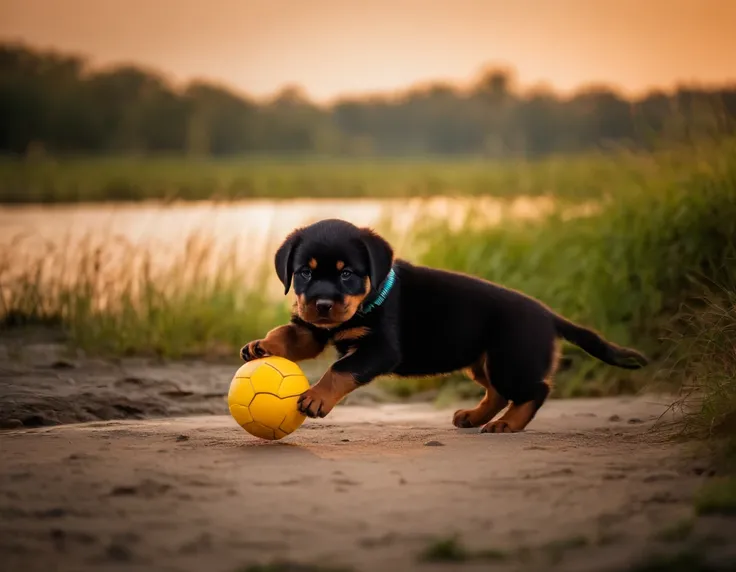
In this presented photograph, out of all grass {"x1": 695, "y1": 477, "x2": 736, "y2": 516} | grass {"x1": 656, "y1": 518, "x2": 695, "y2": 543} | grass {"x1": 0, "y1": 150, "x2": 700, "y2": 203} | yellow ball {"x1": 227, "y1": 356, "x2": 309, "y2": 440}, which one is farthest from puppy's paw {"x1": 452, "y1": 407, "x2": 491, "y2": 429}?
grass {"x1": 0, "y1": 150, "x2": 700, "y2": 203}

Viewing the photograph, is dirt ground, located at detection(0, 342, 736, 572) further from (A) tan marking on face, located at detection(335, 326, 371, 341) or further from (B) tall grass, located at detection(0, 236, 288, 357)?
(B) tall grass, located at detection(0, 236, 288, 357)

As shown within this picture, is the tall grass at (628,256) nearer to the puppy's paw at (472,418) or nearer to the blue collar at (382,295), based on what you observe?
the puppy's paw at (472,418)

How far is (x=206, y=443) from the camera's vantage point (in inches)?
214

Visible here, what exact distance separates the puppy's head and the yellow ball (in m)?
0.30

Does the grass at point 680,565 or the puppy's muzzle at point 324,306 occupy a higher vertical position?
the puppy's muzzle at point 324,306

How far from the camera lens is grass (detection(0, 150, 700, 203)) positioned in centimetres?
1559

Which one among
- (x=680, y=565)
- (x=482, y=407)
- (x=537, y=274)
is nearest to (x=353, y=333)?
(x=482, y=407)

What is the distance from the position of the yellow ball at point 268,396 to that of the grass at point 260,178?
8.08 meters

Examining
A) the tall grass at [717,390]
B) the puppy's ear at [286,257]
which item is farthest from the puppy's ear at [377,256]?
the tall grass at [717,390]

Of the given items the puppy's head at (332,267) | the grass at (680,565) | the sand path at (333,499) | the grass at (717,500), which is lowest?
the sand path at (333,499)

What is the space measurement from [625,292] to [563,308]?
22.0 inches

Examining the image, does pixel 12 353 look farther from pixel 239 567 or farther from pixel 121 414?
pixel 239 567

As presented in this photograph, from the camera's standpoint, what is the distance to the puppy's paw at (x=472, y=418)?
6.38m

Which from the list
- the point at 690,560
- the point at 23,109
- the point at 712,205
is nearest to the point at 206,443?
the point at 690,560
